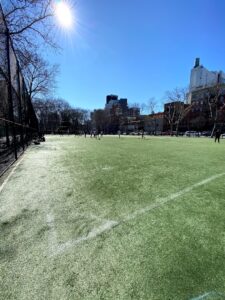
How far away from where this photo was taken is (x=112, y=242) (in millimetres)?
2484

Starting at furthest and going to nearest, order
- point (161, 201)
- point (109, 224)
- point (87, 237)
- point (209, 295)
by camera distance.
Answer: point (161, 201)
point (109, 224)
point (87, 237)
point (209, 295)

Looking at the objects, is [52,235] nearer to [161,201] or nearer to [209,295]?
[209,295]

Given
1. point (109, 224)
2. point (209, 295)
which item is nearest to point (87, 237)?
point (109, 224)

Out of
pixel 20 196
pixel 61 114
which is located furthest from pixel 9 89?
pixel 61 114

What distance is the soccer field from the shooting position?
182 centimetres

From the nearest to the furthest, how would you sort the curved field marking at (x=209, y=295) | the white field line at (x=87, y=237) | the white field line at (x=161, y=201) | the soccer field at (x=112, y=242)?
the curved field marking at (x=209, y=295) → the soccer field at (x=112, y=242) → the white field line at (x=87, y=237) → the white field line at (x=161, y=201)

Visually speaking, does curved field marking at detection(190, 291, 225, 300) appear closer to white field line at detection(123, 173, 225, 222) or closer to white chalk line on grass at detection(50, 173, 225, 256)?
white chalk line on grass at detection(50, 173, 225, 256)

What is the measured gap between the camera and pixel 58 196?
13.4ft

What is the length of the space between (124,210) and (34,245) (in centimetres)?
147

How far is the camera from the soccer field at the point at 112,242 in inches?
71.5

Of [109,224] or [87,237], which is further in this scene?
[109,224]

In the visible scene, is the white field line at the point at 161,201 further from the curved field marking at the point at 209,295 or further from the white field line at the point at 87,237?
the curved field marking at the point at 209,295

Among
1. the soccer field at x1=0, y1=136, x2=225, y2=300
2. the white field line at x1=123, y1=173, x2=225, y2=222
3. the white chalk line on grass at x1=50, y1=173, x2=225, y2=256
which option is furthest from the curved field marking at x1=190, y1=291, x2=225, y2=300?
the white field line at x1=123, y1=173, x2=225, y2=222

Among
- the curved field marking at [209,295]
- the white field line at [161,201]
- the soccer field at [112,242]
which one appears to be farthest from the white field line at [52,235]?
the curved field marking at [209,295]
